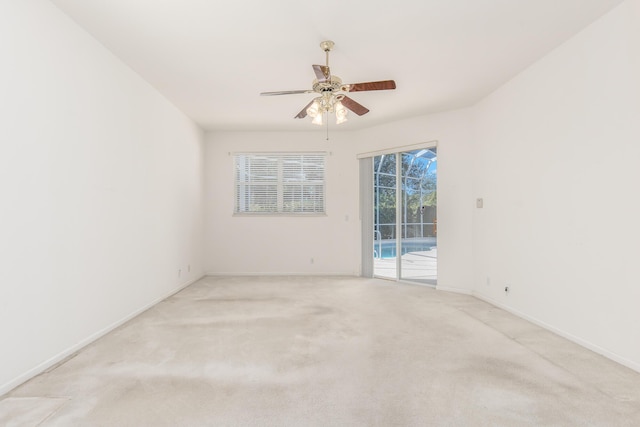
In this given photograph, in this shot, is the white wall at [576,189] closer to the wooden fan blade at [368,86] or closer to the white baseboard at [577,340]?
the white baseboard at [577,340]

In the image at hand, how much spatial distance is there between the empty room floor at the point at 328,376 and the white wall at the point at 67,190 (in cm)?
29

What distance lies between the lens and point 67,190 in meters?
2.60

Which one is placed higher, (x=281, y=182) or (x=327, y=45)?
(x=327, y=45)

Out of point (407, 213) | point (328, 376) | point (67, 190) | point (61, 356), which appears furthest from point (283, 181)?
point (328, 376)

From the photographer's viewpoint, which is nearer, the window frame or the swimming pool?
the swimming pool

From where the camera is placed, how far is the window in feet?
20.3

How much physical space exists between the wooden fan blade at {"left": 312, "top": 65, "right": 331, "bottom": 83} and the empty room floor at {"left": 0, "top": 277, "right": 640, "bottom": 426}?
229 cm

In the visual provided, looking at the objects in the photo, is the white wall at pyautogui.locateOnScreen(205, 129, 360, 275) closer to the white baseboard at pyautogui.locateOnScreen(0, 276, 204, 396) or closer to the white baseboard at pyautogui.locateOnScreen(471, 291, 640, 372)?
the white baseboard at pyautogui.locateOnScreen(0, 276, 204, 396)

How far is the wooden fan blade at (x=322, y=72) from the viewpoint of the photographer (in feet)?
8.56

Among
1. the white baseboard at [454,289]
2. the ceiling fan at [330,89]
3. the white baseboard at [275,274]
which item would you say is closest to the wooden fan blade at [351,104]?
the ceiling fan at [330,89]

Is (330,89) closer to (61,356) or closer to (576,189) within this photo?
(576,189)

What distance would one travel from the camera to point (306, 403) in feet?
6.33

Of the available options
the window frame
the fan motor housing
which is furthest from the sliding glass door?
the fan motor housing

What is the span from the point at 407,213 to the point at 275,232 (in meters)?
2.41
